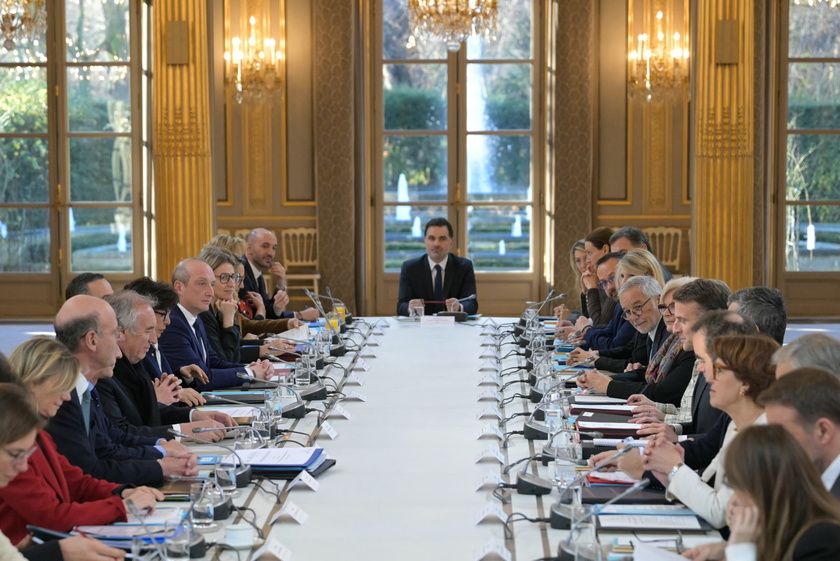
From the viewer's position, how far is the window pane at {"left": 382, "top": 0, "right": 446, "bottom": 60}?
10.6m

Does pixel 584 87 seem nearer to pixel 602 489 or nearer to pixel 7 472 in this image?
pixel 602 489

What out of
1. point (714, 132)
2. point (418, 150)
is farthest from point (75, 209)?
point (714, 132)

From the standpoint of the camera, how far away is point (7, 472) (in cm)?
226

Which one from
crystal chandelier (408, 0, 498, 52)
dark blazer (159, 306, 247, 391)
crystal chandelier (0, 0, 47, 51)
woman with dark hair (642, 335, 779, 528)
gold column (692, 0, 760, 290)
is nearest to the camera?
woman with dark hair (642, 335, 779, 528)

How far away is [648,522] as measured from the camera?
2.68 metres

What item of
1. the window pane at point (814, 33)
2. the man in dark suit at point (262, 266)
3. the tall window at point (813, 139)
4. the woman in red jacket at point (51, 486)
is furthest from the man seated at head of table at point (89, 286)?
the window pane at point (814, 33)

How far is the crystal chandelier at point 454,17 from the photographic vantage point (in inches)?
301

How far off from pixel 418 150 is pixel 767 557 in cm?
901

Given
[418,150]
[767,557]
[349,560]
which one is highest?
[418,150]

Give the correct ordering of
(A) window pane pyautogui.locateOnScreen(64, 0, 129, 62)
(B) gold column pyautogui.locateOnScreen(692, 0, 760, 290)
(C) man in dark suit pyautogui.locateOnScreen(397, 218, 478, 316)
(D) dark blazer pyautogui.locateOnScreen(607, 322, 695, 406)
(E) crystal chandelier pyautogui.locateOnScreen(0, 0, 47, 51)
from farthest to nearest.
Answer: (A) window pane pyautogui.locateOnScreen(64, 0, 129, 62)
(B) gold column pyautogui.locateOnScreen(692, 0, 760, 290)
(E) crystal chandelier pyautogui.locateOnScreen(0, 0, 47, 51)
(C) man in dark suit pyautogui.locateOnScreen(397, 218, 478, 316)
(D) dark blazer pyautogui.locateOnScreen(607, 322, 695, 406)

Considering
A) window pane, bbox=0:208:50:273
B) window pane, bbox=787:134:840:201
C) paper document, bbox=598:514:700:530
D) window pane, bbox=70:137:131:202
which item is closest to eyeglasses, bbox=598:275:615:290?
paper document, bbox=598:514:700:530

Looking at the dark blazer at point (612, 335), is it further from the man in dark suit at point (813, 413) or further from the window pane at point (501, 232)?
the window pane at point (501, 232)

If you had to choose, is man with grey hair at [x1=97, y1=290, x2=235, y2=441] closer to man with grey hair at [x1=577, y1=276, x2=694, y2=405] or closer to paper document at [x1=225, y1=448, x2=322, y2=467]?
paper document at [x1=225, y1=448, x2=322, y2=467]

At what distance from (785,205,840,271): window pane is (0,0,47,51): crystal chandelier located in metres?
7.24
